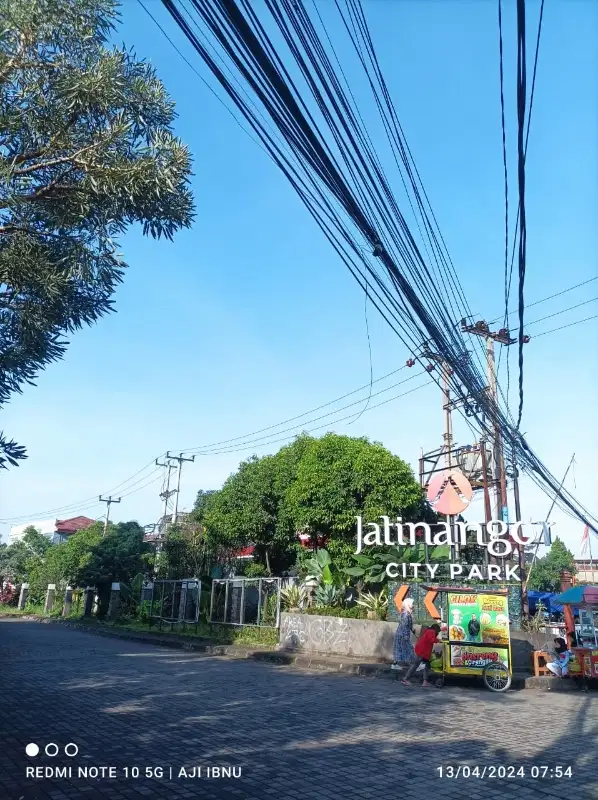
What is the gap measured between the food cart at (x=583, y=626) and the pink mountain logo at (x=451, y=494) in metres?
4.36

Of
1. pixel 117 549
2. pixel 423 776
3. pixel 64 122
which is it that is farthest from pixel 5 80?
pixel 117 549

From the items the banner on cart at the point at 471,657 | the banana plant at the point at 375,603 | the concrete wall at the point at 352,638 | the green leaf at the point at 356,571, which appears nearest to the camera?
the banner on cart at the point at 471,657

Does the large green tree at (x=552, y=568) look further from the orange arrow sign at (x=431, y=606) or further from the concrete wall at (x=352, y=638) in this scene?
the orange arrow sign at (x=431, y=606)

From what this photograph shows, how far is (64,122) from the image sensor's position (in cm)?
708

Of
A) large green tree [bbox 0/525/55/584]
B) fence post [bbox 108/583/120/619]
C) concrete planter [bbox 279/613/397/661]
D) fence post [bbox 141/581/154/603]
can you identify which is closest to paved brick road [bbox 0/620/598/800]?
concrete planter [bbox 279/613/397/661]

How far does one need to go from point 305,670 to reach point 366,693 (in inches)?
148

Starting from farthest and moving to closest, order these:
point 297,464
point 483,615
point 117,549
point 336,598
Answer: point 117,549
point 297,464
point 336,598
point 483,615

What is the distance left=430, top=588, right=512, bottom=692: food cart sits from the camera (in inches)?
460

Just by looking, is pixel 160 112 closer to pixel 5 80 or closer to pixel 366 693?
pixel 5 80

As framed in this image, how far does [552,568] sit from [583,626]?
32230mm

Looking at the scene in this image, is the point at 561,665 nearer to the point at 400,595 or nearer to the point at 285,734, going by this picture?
the point at 400,595

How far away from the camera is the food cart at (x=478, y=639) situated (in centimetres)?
1169

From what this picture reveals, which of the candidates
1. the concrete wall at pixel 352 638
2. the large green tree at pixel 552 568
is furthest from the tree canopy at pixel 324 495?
the large green tree at pixel 552 568

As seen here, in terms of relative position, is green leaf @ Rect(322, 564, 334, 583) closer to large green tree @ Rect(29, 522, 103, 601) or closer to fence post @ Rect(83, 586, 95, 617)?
large green tree @ Rect(29, 522, 103, 601)
